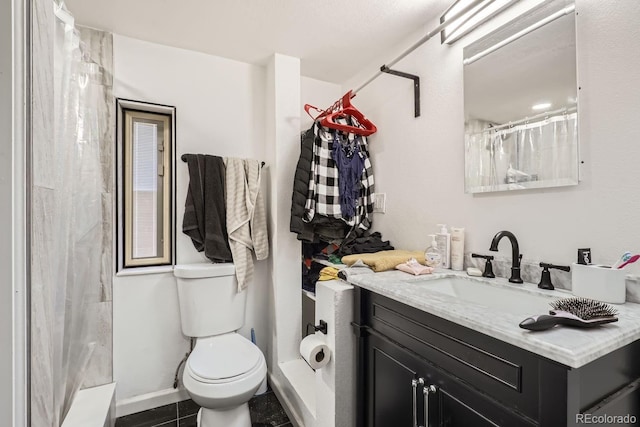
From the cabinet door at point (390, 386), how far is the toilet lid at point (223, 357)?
61 centimetres

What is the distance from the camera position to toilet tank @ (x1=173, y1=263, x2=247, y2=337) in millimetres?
1667

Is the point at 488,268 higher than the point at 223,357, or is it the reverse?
the point at 488,268

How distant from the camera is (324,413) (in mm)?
1253

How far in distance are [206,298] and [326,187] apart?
949 millimetres

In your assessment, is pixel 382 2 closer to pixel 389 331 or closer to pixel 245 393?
pixel 389 331

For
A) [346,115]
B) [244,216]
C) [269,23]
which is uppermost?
[269,23]

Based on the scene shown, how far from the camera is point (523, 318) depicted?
697mm

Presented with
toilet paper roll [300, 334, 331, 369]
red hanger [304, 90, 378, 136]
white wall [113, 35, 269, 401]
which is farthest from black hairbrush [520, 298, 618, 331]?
white wall [113, 35, 269, 401]

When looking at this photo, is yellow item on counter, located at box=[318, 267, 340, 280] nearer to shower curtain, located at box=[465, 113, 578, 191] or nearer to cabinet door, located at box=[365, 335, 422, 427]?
cabinet door, located at box=[365, 335, 422, 427]

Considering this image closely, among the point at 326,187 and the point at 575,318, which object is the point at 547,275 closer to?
the point at 575,318

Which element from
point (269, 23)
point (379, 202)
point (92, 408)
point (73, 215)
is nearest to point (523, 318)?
point (379, 202)

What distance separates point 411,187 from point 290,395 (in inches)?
54.4

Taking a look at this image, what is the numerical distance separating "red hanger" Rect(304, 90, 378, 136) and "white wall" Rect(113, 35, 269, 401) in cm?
54

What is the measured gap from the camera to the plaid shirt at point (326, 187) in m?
1.69
